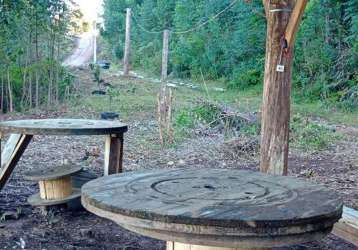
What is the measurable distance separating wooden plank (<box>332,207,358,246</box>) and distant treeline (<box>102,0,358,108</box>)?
29.9ft

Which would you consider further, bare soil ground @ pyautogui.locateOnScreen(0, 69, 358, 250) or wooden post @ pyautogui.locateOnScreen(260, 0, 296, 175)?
wooden post @ pyautogui.locateOnScreen(260, 0, 296, 175)

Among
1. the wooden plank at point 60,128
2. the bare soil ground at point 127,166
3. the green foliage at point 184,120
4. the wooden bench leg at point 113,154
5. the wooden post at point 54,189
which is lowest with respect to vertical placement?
the bare soil ground at point 127,166

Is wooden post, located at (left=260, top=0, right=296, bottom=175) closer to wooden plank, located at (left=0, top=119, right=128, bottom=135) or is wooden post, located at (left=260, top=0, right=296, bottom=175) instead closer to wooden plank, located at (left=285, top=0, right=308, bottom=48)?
wooden plank, located at (left=285, top=0, right=308, bottom=48)

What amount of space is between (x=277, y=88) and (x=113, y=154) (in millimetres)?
1425

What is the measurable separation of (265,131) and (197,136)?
363cm

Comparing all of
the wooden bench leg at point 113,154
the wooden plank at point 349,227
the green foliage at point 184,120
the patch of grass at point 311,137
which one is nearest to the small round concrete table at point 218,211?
the wooden plank at point 349,227

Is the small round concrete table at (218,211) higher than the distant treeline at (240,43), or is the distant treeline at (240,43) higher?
the distant treeline at (240,43)

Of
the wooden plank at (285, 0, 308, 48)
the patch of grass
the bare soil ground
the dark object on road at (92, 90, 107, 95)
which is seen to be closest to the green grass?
the patch of grass

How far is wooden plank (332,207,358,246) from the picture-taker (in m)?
3.43

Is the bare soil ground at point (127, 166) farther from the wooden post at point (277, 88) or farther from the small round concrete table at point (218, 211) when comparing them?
the small round concrete table at point (218, 211)

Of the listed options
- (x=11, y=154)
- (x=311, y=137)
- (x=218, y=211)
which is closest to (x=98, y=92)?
(x=311, y=137)

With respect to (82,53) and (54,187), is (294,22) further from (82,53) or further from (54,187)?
(82,53)

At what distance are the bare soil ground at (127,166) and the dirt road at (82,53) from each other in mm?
17664

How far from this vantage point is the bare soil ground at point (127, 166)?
3906mm
